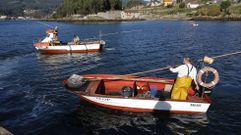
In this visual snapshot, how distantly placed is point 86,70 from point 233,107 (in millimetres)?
17567

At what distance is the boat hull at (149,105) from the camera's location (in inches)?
742

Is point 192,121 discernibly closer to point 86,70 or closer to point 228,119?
point 228,119

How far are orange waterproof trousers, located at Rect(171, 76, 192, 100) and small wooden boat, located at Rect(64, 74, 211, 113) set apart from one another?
36 cm

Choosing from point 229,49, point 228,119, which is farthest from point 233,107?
point 229,49

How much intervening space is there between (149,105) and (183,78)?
283 centimetres

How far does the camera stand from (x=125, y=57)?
135ft

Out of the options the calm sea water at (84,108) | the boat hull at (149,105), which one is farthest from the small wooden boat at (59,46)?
the boat hull at (149,105)

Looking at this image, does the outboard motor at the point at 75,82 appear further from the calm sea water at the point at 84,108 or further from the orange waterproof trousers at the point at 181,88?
the orange waterproof trousers at the point at 181,88

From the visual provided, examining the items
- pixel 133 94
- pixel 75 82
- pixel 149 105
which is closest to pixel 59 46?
pixel 75 82

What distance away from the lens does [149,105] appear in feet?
63.7

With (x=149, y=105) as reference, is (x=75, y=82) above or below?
above

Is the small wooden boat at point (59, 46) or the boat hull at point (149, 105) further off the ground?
the small wooden boat at point (59, 46)

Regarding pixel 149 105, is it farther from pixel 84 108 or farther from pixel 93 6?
pixel 93 6

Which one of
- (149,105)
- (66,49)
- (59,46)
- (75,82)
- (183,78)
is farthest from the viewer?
(66,49)
